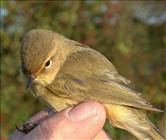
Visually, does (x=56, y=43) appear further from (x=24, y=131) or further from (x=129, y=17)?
(x=129, y=17)

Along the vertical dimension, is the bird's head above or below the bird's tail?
above

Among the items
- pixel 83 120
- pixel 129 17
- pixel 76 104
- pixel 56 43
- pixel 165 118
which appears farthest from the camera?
pixel 129 17

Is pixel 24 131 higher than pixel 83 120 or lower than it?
lower

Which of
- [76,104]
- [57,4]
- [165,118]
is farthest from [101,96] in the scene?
[57,4]

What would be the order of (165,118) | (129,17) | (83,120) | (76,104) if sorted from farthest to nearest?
(129,17) < (165,118) < (76,104) < (83,120)

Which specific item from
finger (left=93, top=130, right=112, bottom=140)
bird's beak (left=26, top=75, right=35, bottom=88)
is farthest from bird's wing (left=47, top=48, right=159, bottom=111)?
finger (left=93, top=130, right=112, bottom=140)

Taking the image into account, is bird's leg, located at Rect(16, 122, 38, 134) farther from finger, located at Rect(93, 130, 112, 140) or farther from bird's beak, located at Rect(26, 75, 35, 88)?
finger, located at Rect(93, 130, 112, 140)
